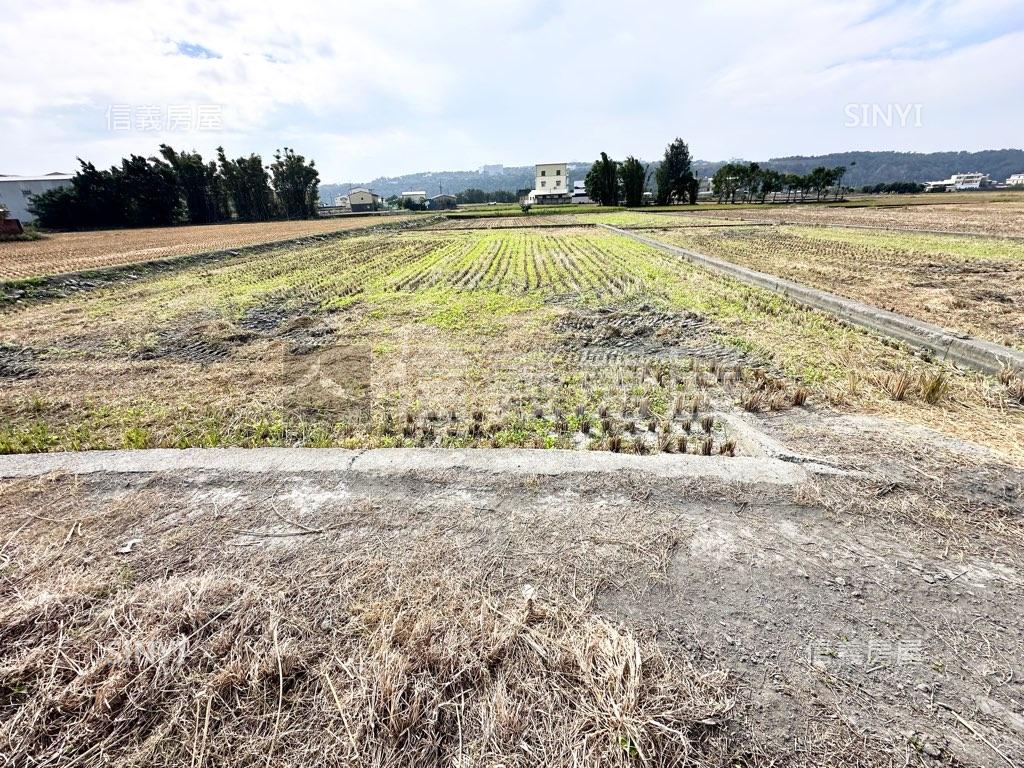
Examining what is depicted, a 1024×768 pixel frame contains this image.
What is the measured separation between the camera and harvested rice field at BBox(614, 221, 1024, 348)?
7226mm

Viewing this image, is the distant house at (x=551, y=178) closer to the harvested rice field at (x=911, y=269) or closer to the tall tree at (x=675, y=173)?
the tall tree at (x=675, y=173)

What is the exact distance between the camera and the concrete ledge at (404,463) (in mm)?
2959

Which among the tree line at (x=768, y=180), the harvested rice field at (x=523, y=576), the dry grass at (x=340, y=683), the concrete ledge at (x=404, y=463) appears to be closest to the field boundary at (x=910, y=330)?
the harvested rice field at (x=523, y=576)

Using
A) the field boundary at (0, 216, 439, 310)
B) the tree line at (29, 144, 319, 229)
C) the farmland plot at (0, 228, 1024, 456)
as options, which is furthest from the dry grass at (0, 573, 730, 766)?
the tree line at (29, 144, 319, 229)

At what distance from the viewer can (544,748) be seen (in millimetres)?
1432

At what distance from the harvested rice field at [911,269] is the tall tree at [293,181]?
65.7 metres

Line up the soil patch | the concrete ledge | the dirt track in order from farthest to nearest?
the soil patch, the concrete ledge, the dirt track

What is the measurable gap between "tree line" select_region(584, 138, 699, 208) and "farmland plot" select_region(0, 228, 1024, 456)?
197 feet

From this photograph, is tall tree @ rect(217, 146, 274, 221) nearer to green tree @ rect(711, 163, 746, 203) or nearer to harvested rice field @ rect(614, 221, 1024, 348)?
harvested rice field @ rect(614, 221, 1024, 348)

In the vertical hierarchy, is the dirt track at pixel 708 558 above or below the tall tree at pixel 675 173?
below

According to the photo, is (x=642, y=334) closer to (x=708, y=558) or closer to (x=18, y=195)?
(x=708, y=558)

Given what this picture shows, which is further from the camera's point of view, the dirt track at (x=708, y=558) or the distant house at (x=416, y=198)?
the distant house at (x=416, y=198)

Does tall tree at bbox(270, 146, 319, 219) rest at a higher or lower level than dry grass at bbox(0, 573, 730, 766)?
higher

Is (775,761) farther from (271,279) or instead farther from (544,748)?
(271,279)
